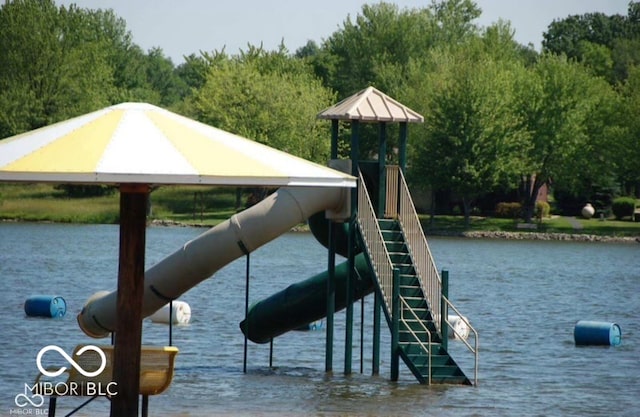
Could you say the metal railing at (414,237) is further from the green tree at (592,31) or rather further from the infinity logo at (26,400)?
the green tree at (592,31)

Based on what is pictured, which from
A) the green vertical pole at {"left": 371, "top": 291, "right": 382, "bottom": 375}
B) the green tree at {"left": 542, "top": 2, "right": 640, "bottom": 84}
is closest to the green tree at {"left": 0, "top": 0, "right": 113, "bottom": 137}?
the green tree at {"left": 542, "top": 2, "right": 640, "bottom": 84}

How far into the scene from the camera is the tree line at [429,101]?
9900 centimetres

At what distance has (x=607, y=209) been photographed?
10300cm

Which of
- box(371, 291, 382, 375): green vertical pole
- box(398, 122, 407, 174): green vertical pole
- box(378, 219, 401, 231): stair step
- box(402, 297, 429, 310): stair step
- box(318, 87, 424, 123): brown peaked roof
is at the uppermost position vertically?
box(318, 87, 424, 123): brown peaked roof

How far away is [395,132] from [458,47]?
16995mm

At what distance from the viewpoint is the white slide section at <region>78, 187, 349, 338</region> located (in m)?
27.0

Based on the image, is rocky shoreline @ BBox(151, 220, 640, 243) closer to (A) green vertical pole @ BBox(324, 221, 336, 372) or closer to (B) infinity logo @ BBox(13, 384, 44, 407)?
(A) green vertical pole @ BBox(324, 221, 336, 372)

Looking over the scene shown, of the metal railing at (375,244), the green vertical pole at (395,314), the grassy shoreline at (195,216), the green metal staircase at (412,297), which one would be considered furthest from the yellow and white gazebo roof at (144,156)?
the grassy shoreline at (195,216)

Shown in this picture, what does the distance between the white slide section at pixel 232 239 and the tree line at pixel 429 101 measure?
69291 mm

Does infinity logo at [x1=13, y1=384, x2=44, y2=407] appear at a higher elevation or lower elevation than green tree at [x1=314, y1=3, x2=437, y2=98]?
lower

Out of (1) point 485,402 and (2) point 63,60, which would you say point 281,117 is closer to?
(2) point 63,60

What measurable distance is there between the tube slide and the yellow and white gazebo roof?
1240 cm

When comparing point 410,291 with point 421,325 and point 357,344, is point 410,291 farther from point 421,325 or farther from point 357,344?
point 357,344

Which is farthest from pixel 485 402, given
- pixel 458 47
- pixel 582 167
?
pixel 458 47
